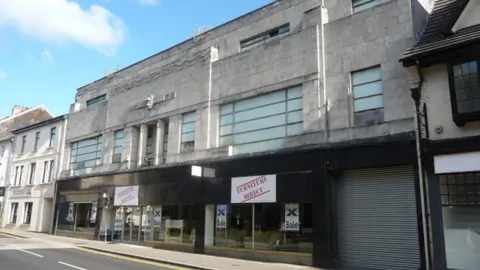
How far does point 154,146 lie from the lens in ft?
75.5

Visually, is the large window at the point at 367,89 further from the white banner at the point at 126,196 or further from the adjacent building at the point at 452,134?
the white banner at the point at 126,196

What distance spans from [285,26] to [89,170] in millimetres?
16631

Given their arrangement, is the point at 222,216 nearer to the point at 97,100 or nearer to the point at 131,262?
the point at 131,262

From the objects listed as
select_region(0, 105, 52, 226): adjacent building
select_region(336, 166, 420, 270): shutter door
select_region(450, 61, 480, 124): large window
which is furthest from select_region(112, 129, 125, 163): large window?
select_region(450, 61, 480, 124): large window

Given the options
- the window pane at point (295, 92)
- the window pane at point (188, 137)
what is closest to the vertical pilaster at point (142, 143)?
the window pane at point (188, 137)

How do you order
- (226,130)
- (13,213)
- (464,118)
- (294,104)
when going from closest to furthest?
(464,118) < (294,104) < (226,130) < (13,213)

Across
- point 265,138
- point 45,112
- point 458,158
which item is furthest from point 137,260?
point 45,112

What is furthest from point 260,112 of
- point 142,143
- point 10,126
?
point 10,126

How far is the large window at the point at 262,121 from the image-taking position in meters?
16.3

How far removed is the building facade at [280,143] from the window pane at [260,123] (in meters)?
0.05

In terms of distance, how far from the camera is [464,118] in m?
11.2

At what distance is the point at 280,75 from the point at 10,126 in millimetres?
36275

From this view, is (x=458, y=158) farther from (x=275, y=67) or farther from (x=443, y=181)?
(x=275, y=67)

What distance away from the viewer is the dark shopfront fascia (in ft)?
45.2
